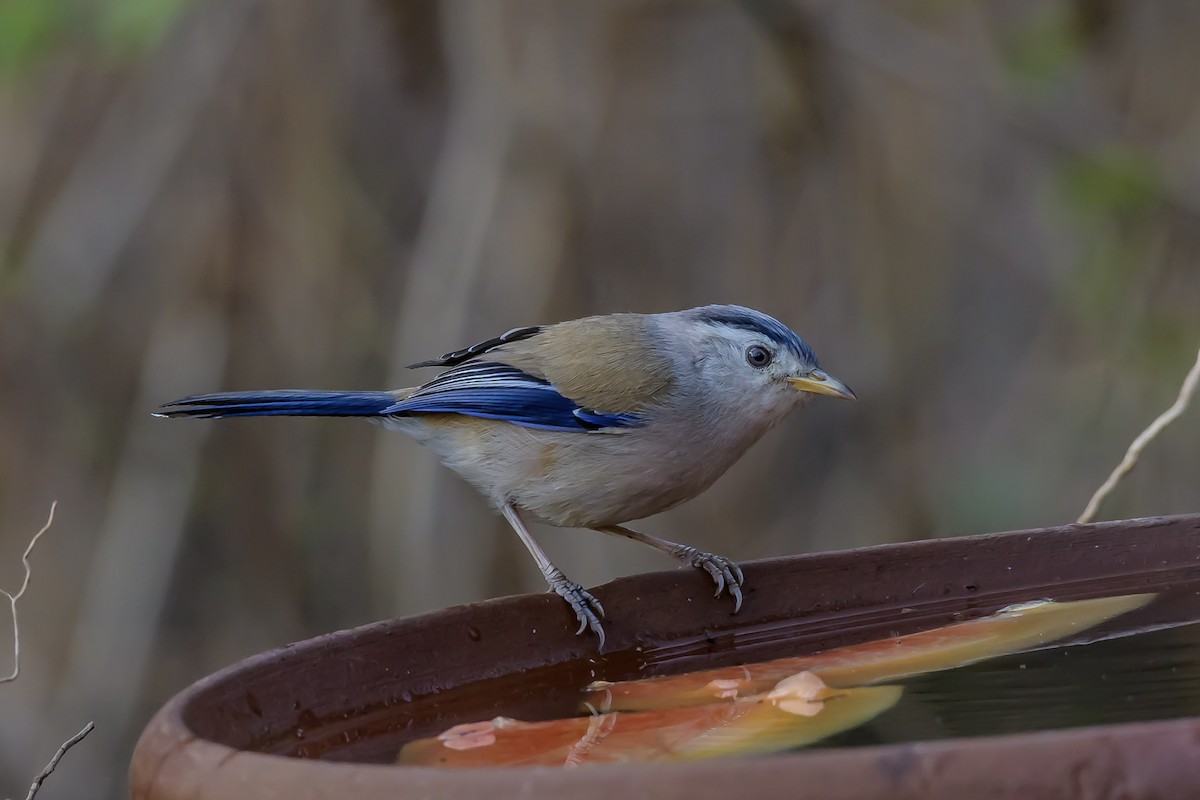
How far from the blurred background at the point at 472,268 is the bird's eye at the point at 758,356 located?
313cm

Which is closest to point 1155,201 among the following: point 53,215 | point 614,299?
point 614,299

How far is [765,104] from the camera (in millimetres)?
8352

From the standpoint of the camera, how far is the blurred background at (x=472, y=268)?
24.6 feet

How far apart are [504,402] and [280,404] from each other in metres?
0.65

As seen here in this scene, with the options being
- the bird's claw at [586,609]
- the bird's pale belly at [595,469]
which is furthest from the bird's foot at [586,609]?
the bird's pale belly at [595,469]

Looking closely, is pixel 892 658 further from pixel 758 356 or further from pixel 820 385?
pixel 758 356

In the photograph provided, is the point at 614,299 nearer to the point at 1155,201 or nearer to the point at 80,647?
the point at 1155,201

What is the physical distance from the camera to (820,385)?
427 centimetres

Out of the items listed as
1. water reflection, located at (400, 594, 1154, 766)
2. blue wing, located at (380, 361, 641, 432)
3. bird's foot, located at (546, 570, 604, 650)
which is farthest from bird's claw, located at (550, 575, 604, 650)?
blue wing, located at (380, 361, 641, 432)

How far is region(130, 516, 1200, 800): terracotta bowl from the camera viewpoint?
164 cm

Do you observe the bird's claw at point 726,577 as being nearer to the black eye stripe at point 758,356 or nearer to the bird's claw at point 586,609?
the bird's claw at point 586,609

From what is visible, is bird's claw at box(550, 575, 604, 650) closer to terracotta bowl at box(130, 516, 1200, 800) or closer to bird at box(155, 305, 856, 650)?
terracotta bowl at box(130, 516, 1200, 800)

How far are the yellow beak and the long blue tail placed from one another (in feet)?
4.15

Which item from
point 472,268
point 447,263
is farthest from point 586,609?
point 447,263
